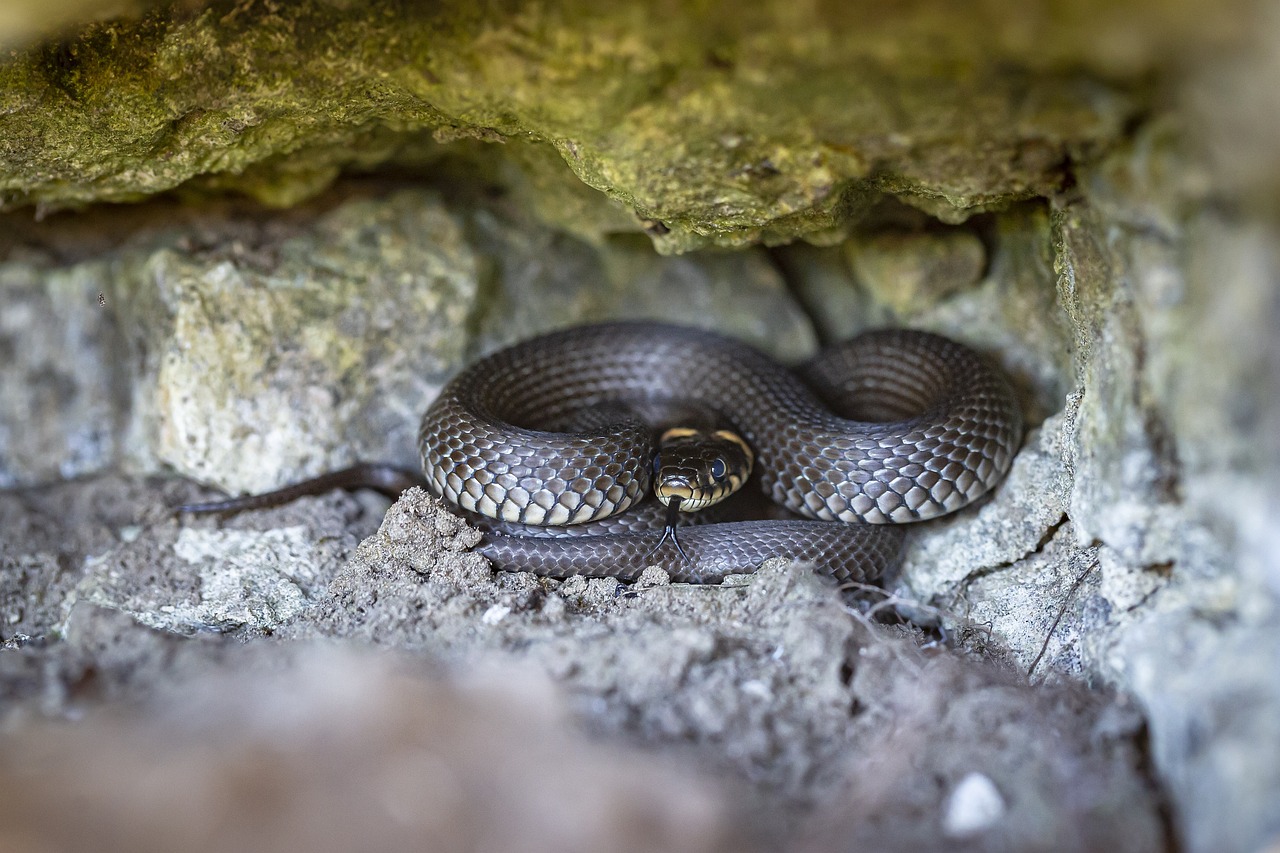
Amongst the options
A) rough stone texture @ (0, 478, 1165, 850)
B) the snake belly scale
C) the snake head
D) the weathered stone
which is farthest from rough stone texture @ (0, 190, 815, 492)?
the weathered stone

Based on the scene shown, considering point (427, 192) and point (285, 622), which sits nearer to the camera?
point (285, 622)

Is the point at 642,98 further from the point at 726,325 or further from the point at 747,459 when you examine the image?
the point at 726,325

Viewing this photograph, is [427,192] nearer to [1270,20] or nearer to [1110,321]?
[1110,321]

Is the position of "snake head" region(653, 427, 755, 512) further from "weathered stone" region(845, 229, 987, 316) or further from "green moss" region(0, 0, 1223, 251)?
"weathered stone" region(845, 229, 987, 316)

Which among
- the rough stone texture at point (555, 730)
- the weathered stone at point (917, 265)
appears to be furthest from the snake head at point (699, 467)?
the weathered stone at point (917, 265)

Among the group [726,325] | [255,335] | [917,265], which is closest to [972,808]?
[917,265]

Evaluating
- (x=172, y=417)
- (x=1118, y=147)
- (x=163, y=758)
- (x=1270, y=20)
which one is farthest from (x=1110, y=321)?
(x=172, y=417)
